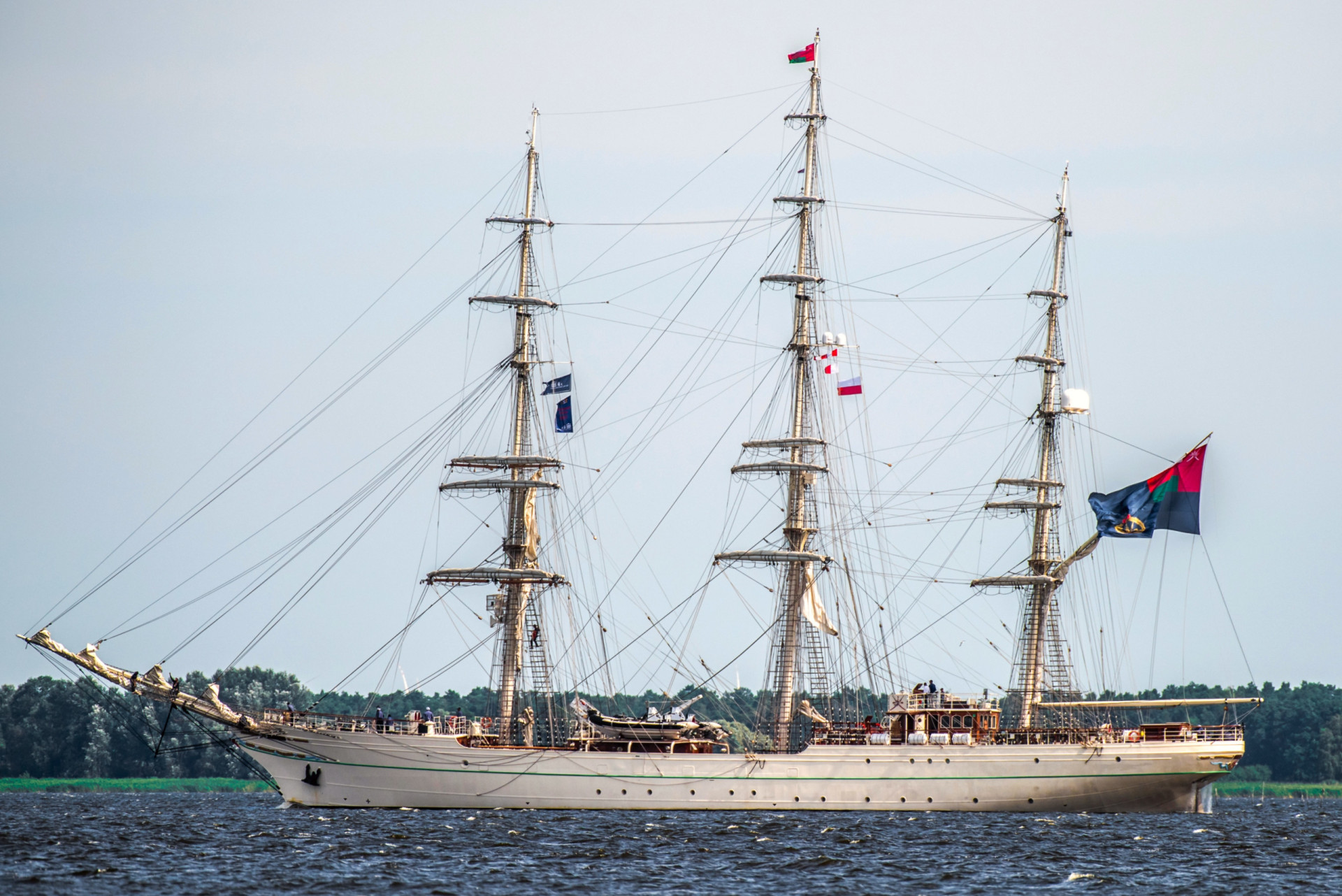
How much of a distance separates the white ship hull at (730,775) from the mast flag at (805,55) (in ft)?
108

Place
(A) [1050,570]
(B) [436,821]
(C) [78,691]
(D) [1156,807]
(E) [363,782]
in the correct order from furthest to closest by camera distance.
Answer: (C) [78,691] < (A) [1050,570] < (D) [1156,807] < (E) [363,782] < (B) [436,821]

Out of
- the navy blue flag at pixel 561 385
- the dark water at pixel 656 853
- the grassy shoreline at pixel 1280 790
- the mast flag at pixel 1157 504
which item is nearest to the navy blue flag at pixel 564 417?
the navy blue flag at pixel 561 385

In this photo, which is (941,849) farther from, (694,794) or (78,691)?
(78,691)

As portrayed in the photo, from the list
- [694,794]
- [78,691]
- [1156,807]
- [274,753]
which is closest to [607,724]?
[694,794]

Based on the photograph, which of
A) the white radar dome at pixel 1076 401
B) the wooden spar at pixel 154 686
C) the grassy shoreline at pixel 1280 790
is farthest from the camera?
the grassy shoreline at pixel 1280 790

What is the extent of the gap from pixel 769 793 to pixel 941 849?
51.7 ft

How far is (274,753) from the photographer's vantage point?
74.5 metres

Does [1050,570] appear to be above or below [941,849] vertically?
above

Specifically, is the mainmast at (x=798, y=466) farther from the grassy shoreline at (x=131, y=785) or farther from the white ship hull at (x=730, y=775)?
the grassy shoreline at (x=131, y=785)

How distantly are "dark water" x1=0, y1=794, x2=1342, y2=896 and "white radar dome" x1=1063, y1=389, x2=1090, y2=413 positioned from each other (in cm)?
2086

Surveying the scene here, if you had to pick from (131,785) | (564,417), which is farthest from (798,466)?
(131,785)

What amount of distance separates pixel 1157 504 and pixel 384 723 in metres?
37.3

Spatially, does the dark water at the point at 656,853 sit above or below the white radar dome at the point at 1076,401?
below

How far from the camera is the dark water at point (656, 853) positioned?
48.6 m
